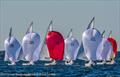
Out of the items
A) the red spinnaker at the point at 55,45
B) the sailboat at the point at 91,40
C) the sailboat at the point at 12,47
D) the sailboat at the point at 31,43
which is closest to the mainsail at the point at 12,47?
the sailboat at the point at 12,47

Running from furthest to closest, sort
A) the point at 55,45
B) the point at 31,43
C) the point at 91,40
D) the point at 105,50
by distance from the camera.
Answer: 1. the point at 105,50
2. the point at 31,43
3. the point at 55,45
4. the point at 91,40

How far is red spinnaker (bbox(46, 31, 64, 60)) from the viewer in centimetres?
15500

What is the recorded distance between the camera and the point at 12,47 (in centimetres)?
17262

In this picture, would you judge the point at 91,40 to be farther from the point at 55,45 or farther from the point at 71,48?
the point at 71,48

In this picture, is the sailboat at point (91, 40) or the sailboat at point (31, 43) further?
the sailboat at point (31, 43)

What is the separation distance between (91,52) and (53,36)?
9516 millimetres

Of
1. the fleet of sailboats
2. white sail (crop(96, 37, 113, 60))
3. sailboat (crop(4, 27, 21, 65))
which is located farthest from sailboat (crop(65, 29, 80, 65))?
sailboat (crop(4, 27, 21, 65))

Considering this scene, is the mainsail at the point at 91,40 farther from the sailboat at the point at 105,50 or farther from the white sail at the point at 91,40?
the sailboat at the point at 105,50

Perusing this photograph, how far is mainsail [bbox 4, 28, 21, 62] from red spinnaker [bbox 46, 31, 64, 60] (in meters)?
19.2

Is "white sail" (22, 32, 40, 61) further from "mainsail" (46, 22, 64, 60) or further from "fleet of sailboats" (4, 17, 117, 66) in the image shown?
"mainsail" (46, 22, 64, 60)

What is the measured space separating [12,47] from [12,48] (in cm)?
28

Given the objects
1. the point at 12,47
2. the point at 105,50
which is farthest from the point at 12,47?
the point at 105,50

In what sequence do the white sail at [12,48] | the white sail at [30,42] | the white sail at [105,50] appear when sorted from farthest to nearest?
the white sail at [12,48] → the white sail at [105,50] → the white sail at [30,42]

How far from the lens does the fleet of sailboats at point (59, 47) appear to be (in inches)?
6024
